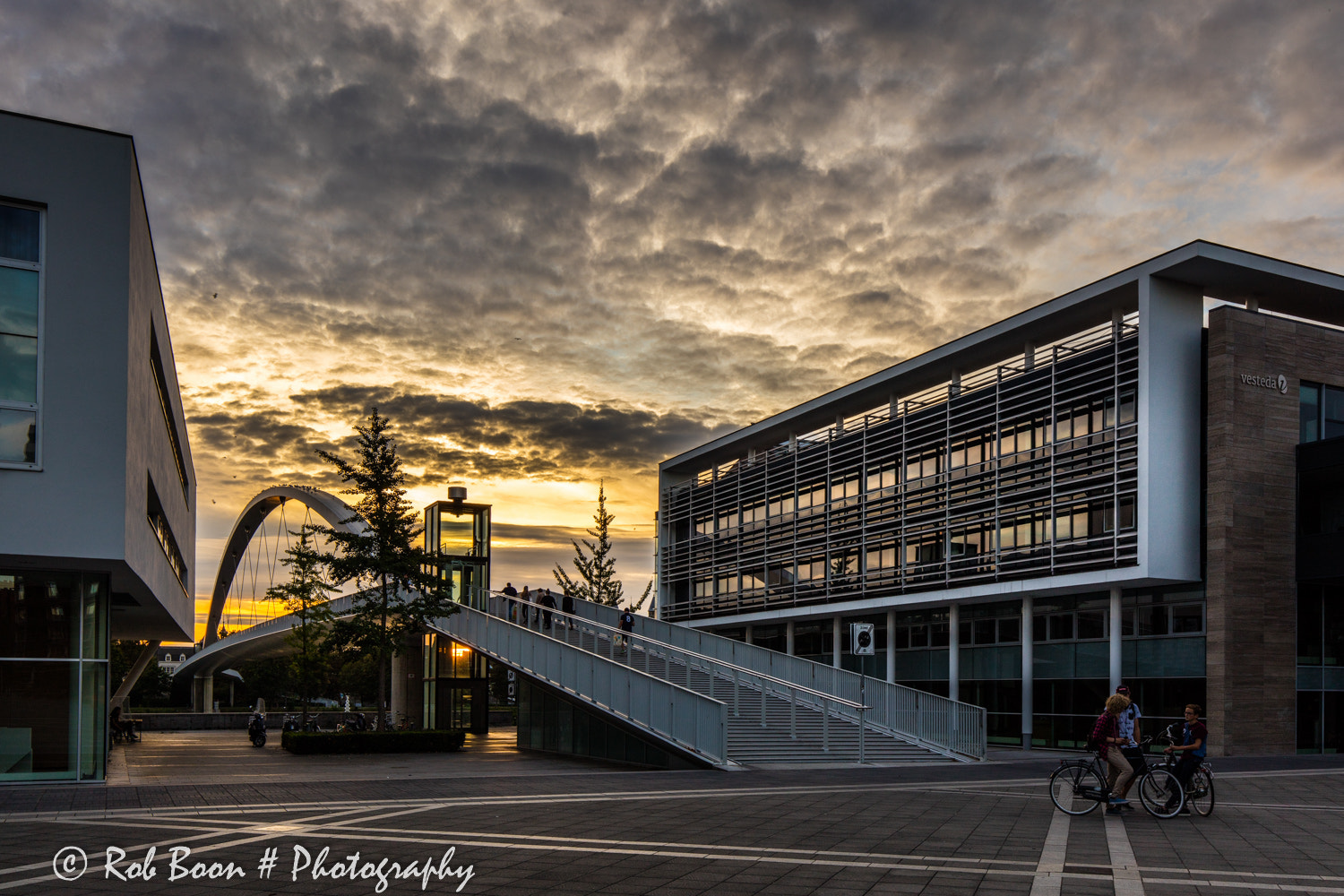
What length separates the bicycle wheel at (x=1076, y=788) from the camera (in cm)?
1370

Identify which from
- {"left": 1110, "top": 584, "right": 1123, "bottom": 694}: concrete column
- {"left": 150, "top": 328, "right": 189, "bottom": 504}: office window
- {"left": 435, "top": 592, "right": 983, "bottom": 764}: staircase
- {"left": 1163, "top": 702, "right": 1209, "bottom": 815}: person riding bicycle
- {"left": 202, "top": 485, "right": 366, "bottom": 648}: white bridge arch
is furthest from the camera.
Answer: {"left": 202, "top": 485, "right": 366, "bottom": 648}: white bridge arch

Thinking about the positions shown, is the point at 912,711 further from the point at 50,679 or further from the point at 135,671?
the point at 135,671

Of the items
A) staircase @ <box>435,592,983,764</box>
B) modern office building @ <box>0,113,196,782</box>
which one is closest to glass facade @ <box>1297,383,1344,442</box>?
staircase @ <box>435,592,983,764</box>

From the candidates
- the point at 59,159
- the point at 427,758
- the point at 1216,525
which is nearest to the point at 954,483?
the point at 1216,525

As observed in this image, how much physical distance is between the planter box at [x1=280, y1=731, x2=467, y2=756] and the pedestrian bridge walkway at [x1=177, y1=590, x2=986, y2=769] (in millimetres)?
2473

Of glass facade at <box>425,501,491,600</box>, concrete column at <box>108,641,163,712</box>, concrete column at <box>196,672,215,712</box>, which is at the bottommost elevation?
concrete column at <box>196,672,215,712</box>

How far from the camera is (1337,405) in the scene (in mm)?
28328

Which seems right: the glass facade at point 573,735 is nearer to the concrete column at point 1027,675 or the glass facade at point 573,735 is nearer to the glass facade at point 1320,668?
the concrete column at point 1027,675

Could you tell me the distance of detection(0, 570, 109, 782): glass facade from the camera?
18.8m

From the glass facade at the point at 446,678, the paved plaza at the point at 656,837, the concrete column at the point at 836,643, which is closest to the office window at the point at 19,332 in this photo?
the paved plaza at the point at 656,837

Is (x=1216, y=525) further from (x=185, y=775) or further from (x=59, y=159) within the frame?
(x=59, y=159)

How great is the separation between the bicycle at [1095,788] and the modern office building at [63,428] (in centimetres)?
1428

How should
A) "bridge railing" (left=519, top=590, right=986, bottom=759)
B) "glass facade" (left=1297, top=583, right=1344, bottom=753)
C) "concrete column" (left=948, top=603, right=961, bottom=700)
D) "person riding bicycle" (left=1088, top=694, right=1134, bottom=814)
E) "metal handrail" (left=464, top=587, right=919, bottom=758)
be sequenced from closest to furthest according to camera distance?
1. "person riding bicycle" (left=1088, top=694, right=1134, bottom=814)
2. "metal handrail" (left=464, top=587, right=919, bottom=758)
3. "bridge railing" (left=519, top=590, right=986, bottom=759)
4. "glass facade" (left=1297, top=583, right=1344, bottom=753)
5. "concrete column" (left=948, top=603, right=961, bottom=700)

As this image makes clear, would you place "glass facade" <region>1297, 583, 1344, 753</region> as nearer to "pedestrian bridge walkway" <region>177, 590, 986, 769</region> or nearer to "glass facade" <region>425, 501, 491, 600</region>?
"pedestrian bridge walkway" <region>177, 590, 986, 769</region>
